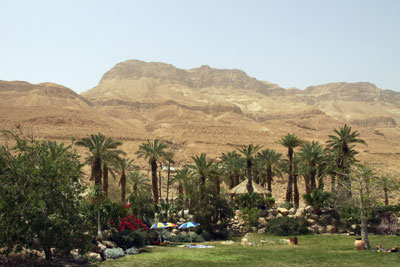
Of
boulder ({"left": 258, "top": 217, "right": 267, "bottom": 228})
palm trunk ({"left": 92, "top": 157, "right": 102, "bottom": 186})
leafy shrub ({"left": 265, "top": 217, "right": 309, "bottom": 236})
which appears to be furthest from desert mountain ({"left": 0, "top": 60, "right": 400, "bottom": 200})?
leafy shrub ({"left": 265, "top": 217, "right": 309, "bottom": 236})

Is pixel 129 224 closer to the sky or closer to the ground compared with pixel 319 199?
closer to the ground

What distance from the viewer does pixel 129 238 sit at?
23.9 meters

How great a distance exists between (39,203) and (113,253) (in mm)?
6429

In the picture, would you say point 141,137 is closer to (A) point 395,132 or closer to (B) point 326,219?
(B) point 326,219

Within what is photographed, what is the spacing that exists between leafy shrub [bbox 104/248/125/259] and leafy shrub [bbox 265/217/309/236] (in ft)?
52.4

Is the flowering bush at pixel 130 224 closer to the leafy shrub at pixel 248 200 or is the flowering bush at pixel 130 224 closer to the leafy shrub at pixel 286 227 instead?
the leafy shrub at pixel 286 227

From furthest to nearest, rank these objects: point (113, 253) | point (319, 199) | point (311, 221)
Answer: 1. point (319, 199)
2. point (311, 221)
3. point (113, 253)

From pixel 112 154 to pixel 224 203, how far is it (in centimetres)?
1194

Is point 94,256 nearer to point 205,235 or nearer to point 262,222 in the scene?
point 205,235

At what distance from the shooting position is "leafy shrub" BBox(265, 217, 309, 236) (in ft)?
108

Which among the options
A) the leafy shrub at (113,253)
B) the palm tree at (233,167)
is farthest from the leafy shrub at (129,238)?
the palm tree at (233,167)

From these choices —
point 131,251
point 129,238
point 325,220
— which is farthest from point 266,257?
point 325,220

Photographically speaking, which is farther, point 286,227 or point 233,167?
point 233,167

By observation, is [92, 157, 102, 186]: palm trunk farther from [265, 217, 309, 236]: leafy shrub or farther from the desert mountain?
the desert mountain
